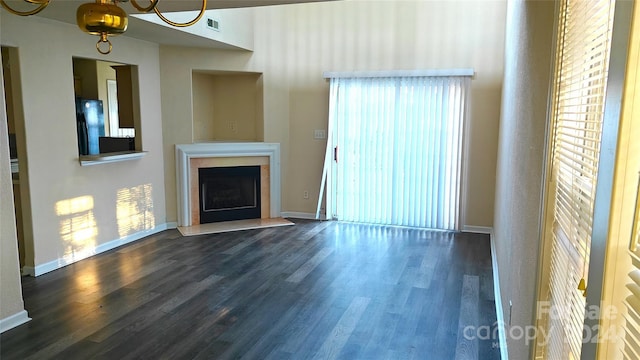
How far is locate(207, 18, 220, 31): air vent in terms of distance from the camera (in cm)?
509

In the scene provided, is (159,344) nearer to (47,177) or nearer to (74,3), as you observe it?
(47,177)

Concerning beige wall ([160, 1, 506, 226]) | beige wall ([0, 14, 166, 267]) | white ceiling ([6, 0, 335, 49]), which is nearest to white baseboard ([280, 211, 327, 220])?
beige wall ([160, 1, 506, 226])

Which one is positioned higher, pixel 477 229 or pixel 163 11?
pixel 163 11

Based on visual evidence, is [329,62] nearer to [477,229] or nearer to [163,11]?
[163,11]

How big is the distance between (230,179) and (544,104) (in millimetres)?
5015

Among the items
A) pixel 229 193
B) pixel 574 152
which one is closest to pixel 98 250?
pixel 229 193

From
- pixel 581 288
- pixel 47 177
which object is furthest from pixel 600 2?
pixel 47 177

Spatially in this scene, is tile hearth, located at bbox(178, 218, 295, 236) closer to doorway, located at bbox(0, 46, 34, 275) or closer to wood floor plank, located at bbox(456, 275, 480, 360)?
doorway, located at bbox(0, 46, 34, 275)

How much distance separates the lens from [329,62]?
606cm

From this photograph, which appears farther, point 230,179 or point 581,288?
point 230,179

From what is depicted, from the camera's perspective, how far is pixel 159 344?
2.87 metres

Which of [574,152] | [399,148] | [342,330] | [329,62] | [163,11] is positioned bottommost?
[342,330]

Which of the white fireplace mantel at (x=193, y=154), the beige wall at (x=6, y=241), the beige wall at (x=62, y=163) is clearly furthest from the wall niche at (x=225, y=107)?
the beige wall at (x=6, y=241)

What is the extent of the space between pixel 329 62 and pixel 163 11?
8.88 feet
